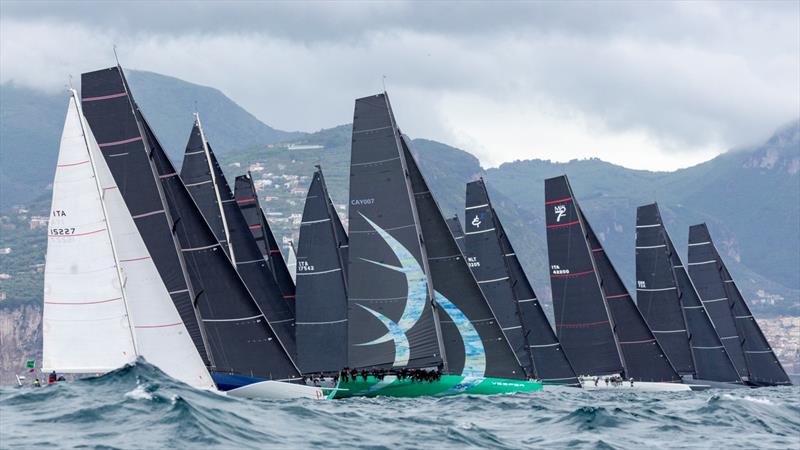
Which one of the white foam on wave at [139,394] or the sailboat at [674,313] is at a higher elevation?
the sailboat at [674,313]

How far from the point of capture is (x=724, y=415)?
37.1m

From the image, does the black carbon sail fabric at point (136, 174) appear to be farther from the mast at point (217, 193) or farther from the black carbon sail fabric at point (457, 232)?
the black carbon sail fabric at point (457, 232)

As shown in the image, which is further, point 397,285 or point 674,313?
point 674,313

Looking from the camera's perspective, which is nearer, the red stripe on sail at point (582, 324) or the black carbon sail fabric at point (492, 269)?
the black carbon sail fabric at point (492, 269)

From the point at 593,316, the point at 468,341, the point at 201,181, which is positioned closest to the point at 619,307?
the point at 593,316

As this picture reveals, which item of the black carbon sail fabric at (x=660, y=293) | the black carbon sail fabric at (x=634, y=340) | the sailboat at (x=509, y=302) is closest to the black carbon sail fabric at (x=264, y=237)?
the sailboat at (x=509, y=302)

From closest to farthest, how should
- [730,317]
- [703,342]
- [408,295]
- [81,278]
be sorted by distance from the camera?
[81,278] < [408,295] < [703,342] < [730,317]

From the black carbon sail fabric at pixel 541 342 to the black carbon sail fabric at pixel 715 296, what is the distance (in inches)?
884

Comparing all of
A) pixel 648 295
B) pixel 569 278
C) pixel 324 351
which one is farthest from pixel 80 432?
pixel 648 295

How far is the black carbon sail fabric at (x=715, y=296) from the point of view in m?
82.6

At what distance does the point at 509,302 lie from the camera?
59.2m

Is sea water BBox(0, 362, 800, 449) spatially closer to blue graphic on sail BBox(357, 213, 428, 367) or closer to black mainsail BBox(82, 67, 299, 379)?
black mainsail BBox(82, 67, 299, 379)

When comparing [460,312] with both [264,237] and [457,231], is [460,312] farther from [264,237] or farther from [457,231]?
[457,231]

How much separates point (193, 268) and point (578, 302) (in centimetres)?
2456
